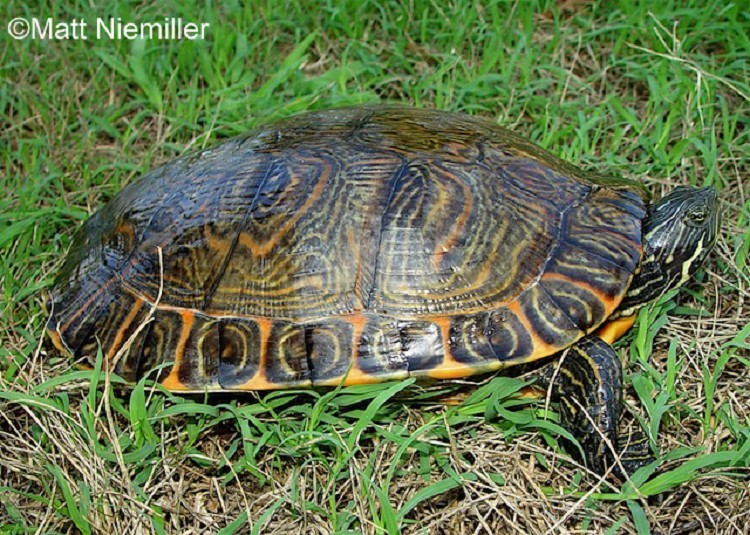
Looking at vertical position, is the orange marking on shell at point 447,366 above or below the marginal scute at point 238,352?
above

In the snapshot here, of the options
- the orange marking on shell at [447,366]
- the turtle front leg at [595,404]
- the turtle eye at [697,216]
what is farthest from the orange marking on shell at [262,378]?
the turtle eye at [697,216]

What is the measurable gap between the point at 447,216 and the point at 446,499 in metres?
1.24

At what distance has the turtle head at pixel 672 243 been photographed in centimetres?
386

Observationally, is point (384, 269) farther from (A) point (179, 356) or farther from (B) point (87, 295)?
(B) point (87, 295)

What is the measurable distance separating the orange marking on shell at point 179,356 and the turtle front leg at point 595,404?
1.64 meters

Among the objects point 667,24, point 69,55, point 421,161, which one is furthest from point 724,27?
point 69,55

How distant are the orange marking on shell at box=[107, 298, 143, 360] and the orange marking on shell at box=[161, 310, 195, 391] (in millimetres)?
275

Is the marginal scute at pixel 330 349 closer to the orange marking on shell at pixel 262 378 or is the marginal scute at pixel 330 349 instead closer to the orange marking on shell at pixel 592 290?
the orange marking on shell at pixel 262 378

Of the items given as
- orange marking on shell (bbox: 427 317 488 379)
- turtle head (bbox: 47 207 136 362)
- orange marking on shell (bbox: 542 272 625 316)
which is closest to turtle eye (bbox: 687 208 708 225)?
orange marking on shell (bbox: 542 272 625 316)

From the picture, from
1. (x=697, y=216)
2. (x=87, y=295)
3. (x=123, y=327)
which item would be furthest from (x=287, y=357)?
(x=697, y=216)

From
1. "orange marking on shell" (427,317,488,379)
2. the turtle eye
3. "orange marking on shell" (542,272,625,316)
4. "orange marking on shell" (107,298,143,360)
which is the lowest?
"orange marking on shell" (107,298,143,360)

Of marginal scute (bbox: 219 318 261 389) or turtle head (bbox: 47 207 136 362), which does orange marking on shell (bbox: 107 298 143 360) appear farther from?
marginal scute (bbox: 219 318 261 389)

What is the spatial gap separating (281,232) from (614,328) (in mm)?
1660

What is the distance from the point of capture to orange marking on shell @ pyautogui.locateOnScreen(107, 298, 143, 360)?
12.5 ft
